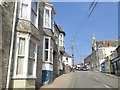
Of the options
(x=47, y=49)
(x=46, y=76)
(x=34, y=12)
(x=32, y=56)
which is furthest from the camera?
(x=47, y=49)

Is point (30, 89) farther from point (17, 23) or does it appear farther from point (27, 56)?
point (17, 23)

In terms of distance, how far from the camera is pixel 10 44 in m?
9.84

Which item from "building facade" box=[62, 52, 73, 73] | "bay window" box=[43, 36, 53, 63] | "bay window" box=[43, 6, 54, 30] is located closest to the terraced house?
"bay window" box=[43, 36, 53, 63]

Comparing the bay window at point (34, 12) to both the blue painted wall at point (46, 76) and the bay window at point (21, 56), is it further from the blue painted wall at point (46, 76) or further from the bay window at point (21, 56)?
the blue painted wall at point (46, 76)

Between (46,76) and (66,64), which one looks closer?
(46,76)

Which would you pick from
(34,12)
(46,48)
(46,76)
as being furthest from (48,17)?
(46,76)

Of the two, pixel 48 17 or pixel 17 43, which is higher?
pixel 48 17

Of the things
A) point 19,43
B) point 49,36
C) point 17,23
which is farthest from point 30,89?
point 49,36

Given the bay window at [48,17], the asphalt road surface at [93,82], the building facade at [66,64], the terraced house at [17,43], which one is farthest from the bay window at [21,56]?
the building facade at [66,64]

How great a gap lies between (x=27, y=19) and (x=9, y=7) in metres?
1.82

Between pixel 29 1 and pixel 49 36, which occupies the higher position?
pixel 29 1

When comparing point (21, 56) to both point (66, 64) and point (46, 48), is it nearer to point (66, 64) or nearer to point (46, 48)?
point (46, 48)

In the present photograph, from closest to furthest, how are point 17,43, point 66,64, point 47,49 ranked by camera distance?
point 17,43 < point 47,49 < point 66,64

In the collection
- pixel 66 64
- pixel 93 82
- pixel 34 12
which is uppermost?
pixel 34 12
